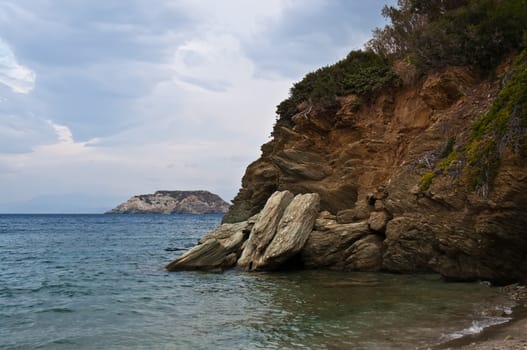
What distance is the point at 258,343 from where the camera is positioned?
1034 centimetres

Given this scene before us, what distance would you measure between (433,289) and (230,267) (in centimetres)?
1069

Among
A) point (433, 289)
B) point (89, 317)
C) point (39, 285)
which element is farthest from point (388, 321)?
point (39, 285)

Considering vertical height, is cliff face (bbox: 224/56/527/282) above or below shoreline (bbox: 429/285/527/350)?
above

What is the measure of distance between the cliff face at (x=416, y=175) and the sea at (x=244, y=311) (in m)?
1.16

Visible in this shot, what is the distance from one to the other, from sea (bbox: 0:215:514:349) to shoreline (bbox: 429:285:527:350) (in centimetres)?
35

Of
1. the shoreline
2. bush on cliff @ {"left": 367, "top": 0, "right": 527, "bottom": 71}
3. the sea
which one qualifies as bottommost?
the sea

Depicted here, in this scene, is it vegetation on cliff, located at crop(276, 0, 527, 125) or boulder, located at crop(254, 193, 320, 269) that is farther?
boulder, located at crop(254, 193, 320, 269)

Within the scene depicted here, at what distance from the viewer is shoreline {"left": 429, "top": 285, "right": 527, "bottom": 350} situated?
8383mm

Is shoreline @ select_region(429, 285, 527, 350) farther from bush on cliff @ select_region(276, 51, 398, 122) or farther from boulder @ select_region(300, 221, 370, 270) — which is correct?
bush on cliff @ select_region(276, 51, 398, 122)

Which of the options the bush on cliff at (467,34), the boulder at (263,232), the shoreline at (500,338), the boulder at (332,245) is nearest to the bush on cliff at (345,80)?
the bush on cliff at (467,34)

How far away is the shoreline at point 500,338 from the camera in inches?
330

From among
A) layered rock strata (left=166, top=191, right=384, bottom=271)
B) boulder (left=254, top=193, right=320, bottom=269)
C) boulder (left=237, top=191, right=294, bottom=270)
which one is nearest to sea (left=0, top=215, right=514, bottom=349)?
boulder (left=254, top=193, right=320, bottom=269)

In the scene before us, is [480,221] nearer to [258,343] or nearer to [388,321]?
[388,321]

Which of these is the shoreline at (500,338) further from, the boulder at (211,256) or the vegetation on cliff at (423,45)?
the boulder at (211,256)
